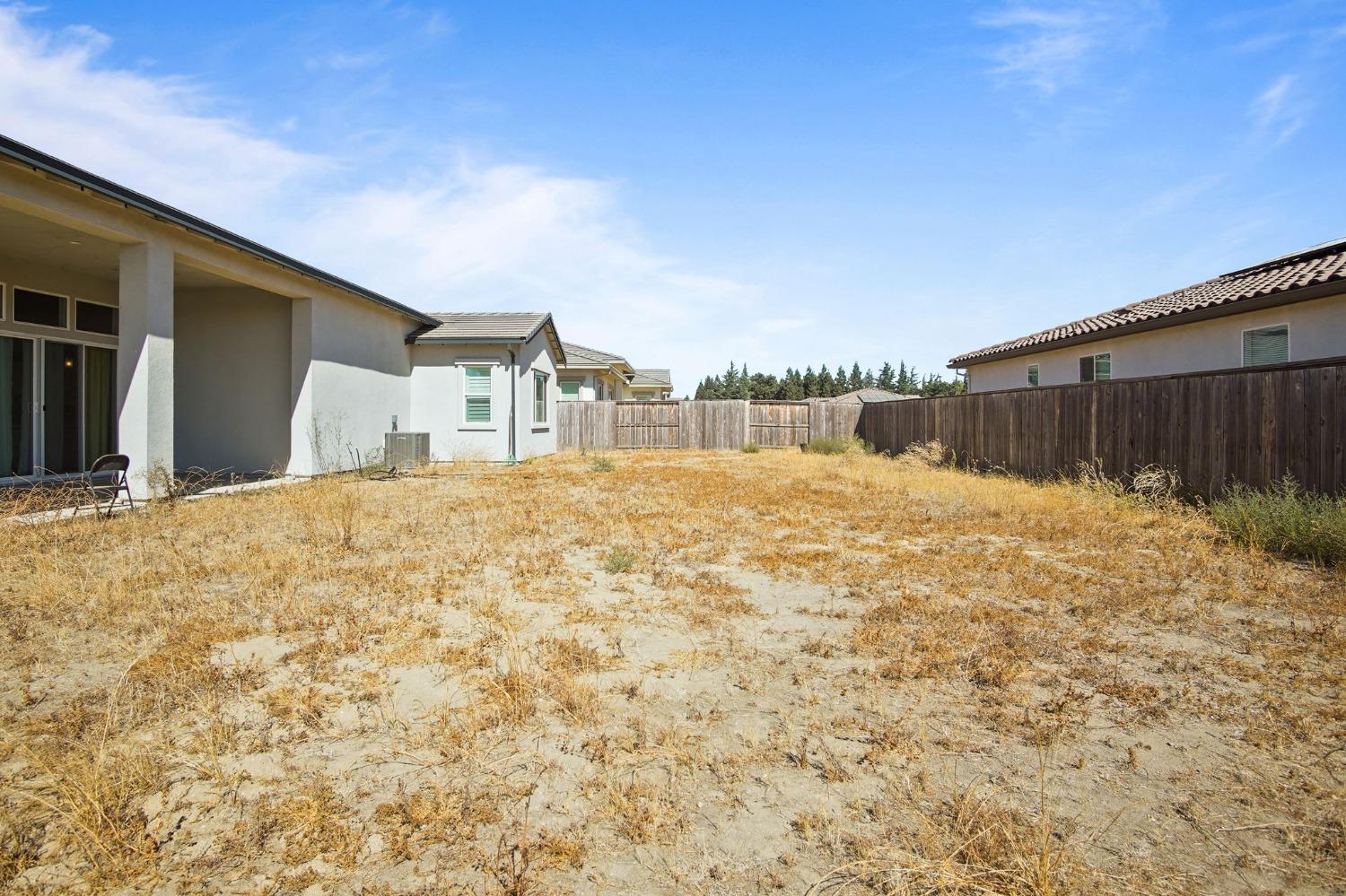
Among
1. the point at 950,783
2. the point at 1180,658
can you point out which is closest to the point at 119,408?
the point at 950,783

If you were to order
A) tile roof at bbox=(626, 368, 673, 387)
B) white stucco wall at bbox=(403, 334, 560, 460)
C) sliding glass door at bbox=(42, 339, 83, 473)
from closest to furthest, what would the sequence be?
sliding glass door at bbox=(42, 339, 83, 473)
white stucco wall at bbox=(403, 334, 560, 460)
tile roof at bbox=(626, 368, 673, 387)

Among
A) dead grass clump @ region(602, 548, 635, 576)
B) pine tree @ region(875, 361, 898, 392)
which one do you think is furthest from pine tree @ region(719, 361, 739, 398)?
dead grass clump @ region(602, 548, 635, 576)

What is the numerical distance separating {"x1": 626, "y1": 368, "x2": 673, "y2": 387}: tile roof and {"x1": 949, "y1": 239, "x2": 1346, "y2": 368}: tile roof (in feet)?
84.1

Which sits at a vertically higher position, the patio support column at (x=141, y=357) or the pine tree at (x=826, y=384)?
the pine tree at (x=826, y=384)

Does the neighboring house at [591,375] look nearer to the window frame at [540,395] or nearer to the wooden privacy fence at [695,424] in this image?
the wooden privacy fence at [695,424]

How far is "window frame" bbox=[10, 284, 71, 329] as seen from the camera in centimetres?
959

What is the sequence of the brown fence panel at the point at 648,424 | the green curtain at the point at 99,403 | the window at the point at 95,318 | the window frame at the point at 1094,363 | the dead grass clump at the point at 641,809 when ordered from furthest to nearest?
1. the brown fence panel at the point at 648,424
2. the window frame at the point at 1094,363
3. the green curtain at the point at 99,403
4. the window at the point at 95,318
5. the dead grass clump at the point at 641,809

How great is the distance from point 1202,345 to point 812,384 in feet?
225

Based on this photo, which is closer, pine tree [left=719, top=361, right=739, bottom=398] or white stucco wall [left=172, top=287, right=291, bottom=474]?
white stucco wall [left=172, top=287, right=291, bottom=474]

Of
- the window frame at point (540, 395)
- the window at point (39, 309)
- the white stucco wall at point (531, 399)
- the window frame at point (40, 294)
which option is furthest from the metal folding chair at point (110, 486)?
the window frame at point (540, 395)

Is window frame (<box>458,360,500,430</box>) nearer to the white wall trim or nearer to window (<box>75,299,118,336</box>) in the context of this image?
window (<box>75,299,118,336</box>)

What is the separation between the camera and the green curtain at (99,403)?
10875 millimetres

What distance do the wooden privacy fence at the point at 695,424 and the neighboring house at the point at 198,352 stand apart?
23.9 ft

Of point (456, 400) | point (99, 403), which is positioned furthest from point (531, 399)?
point (99, 403)
